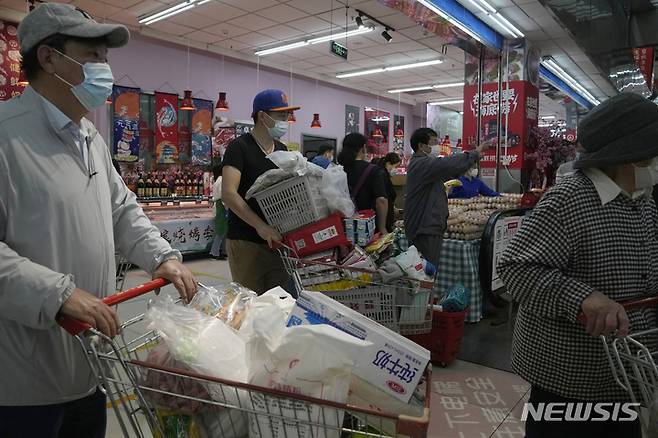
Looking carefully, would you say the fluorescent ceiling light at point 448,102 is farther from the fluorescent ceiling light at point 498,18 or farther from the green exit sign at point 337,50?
the green exit sign at point 337,50

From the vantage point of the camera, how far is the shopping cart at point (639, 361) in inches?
48.6

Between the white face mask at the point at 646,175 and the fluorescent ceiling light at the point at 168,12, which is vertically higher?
the fluorescent ceiling light at the point at 168,12

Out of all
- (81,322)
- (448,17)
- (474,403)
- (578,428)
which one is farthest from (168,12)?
(578,428)

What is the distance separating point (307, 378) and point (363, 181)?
3.35m

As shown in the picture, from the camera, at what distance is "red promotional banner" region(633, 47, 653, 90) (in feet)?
24.5

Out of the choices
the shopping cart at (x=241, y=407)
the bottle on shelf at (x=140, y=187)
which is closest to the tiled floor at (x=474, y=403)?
the shopping cart at (x=241, y=407)

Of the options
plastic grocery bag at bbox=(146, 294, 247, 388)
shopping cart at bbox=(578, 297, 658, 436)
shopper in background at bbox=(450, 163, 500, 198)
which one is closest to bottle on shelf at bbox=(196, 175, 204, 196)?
shopper in background at bbox=(450, 163, 500, 198)

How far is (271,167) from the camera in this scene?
2.65 m

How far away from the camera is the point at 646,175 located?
1485 millimetres

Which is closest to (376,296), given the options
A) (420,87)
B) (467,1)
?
(467,1)

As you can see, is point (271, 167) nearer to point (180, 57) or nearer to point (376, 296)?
point (376, 296)

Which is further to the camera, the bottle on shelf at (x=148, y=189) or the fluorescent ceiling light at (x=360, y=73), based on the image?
the fluorescent ceiling light at (x=360, y=73)

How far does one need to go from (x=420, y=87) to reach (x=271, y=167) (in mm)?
13410

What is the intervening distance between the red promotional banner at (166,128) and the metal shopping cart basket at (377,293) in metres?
8.61
